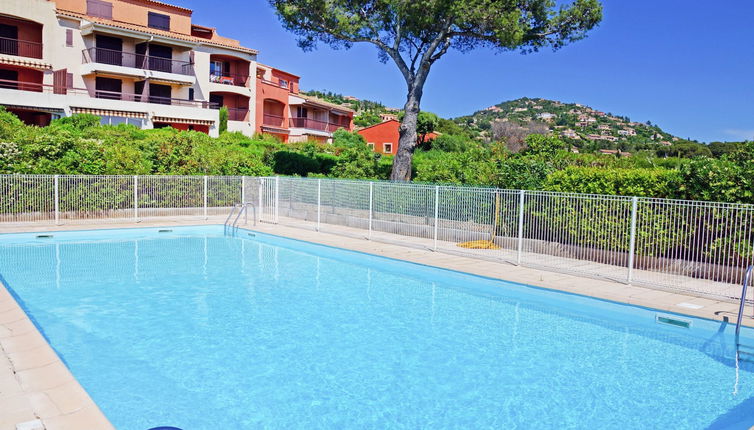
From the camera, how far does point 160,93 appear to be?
37.2m

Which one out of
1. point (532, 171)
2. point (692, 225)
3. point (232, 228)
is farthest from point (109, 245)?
point (692, 225)

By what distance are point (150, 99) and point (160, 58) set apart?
2.74m

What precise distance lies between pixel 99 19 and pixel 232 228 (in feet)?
76.1

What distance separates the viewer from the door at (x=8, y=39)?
31.0m

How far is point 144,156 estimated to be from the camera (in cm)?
2003

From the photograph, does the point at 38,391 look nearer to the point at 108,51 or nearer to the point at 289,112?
the point at 108,51

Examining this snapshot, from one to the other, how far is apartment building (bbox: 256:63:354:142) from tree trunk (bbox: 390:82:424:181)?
2654 cm

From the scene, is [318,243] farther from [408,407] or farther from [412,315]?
[408,407]

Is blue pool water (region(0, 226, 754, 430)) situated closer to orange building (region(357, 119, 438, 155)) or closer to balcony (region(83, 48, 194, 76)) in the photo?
balcony (region(83, 48, 194, 76))

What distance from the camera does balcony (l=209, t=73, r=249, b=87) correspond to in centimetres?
4153

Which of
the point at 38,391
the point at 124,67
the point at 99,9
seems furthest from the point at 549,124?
the point at 38,391

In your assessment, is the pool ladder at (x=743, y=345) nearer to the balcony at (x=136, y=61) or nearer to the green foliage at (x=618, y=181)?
the green foliage at (x=618, y=181)

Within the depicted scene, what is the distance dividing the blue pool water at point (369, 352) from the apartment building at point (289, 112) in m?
35.2

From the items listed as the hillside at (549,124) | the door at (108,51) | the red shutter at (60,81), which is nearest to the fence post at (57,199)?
the red shutter at (60,81)
